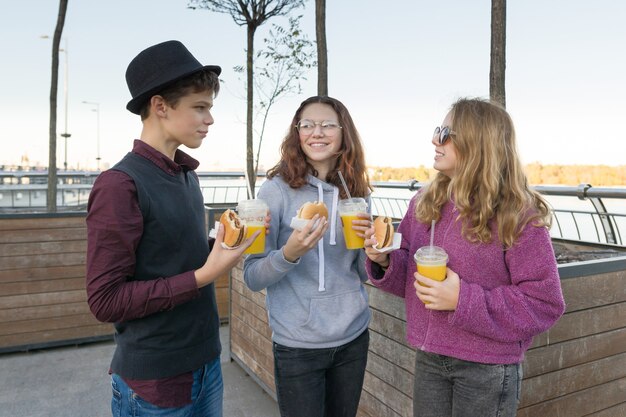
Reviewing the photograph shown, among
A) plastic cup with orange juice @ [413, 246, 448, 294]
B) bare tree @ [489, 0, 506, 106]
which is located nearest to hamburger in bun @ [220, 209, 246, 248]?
plastic cup with orange juice @ [413, 246, 448, 294]

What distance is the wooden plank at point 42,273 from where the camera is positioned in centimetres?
442

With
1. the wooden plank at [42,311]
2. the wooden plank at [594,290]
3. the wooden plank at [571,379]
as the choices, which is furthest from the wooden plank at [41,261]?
the wooden plank at [594,290]

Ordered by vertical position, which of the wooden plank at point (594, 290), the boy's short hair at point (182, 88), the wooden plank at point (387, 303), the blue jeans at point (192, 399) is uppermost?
the boy's short hair at point (182, 88)

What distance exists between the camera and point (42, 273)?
4516mm

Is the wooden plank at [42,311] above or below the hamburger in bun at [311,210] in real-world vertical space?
below

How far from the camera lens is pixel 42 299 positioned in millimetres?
4535

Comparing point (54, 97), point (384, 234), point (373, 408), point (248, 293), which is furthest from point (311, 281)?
point (54, 97)

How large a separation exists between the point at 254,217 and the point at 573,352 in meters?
1.55

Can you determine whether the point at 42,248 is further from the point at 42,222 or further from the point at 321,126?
the point at 321,126

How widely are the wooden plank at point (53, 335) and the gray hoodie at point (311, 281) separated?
3345 millimetres

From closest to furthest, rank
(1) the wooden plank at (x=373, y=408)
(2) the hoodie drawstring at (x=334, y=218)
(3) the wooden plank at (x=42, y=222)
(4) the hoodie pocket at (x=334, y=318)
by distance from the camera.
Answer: (4) the hoodie pocket at (x=334, y=318)
(2) the hoodie drawstring at (x=334, y=218)
(1) the wooden plank at (x=373, y=408)
(3) the wooden plank at (x=42, y=222)

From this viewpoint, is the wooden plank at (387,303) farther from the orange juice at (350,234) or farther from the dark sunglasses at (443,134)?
the dark sunglasses at (443,134)

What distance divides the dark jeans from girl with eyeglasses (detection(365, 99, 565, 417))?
0.24 meters

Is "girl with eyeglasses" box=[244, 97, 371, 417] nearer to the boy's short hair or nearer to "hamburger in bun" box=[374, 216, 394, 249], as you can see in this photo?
"hamburger in bun" box=[374, 216, 394, 249]
